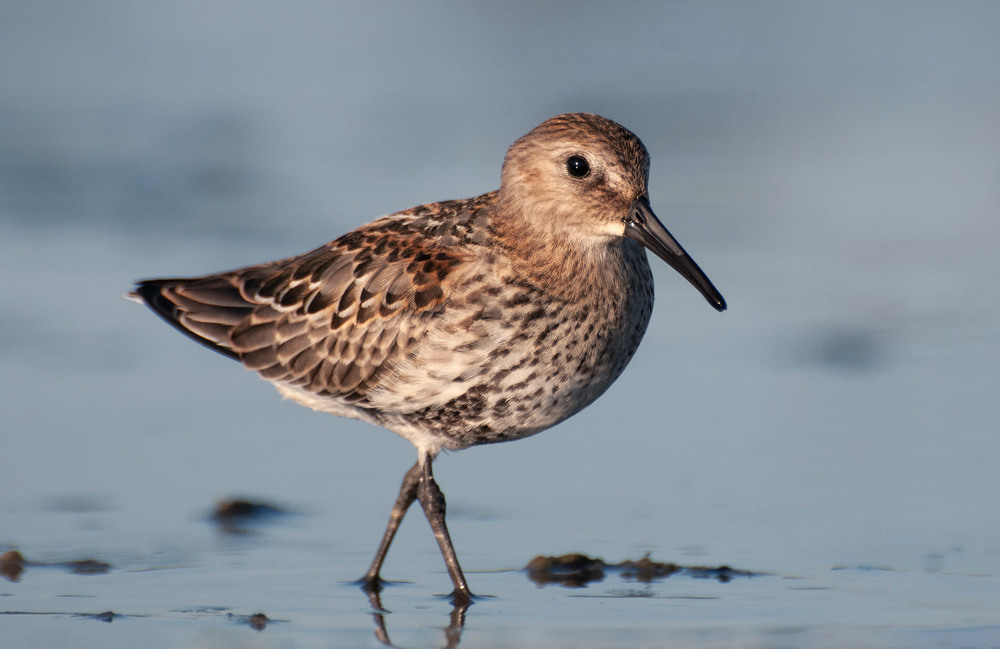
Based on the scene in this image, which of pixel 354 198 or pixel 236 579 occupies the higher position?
pixel 354 198

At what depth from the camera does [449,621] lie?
5855 mm

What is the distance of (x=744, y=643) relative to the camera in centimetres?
546

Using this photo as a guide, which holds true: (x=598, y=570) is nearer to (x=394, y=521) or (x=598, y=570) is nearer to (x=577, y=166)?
(x=394, y=521)

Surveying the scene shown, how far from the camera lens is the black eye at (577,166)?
650 cm

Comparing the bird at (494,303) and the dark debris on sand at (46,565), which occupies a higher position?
the bird at (494,303)

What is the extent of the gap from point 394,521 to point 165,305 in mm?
1842

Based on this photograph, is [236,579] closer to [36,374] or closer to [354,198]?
[36,374]

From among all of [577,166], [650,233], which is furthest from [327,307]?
[650,233]

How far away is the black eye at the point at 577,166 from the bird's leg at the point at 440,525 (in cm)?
149

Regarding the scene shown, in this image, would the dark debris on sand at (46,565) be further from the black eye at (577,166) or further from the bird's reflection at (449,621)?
the black eye at (577,166)

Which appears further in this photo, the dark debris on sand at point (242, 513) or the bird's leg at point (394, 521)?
the dark debris on sand at point (242, 513)

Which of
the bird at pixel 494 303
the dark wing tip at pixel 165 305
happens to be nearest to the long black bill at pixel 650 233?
the bird at pixel 494 303

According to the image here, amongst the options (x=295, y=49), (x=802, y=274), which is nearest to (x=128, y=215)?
(x=295, y=49)

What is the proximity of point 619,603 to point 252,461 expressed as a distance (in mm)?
2494
